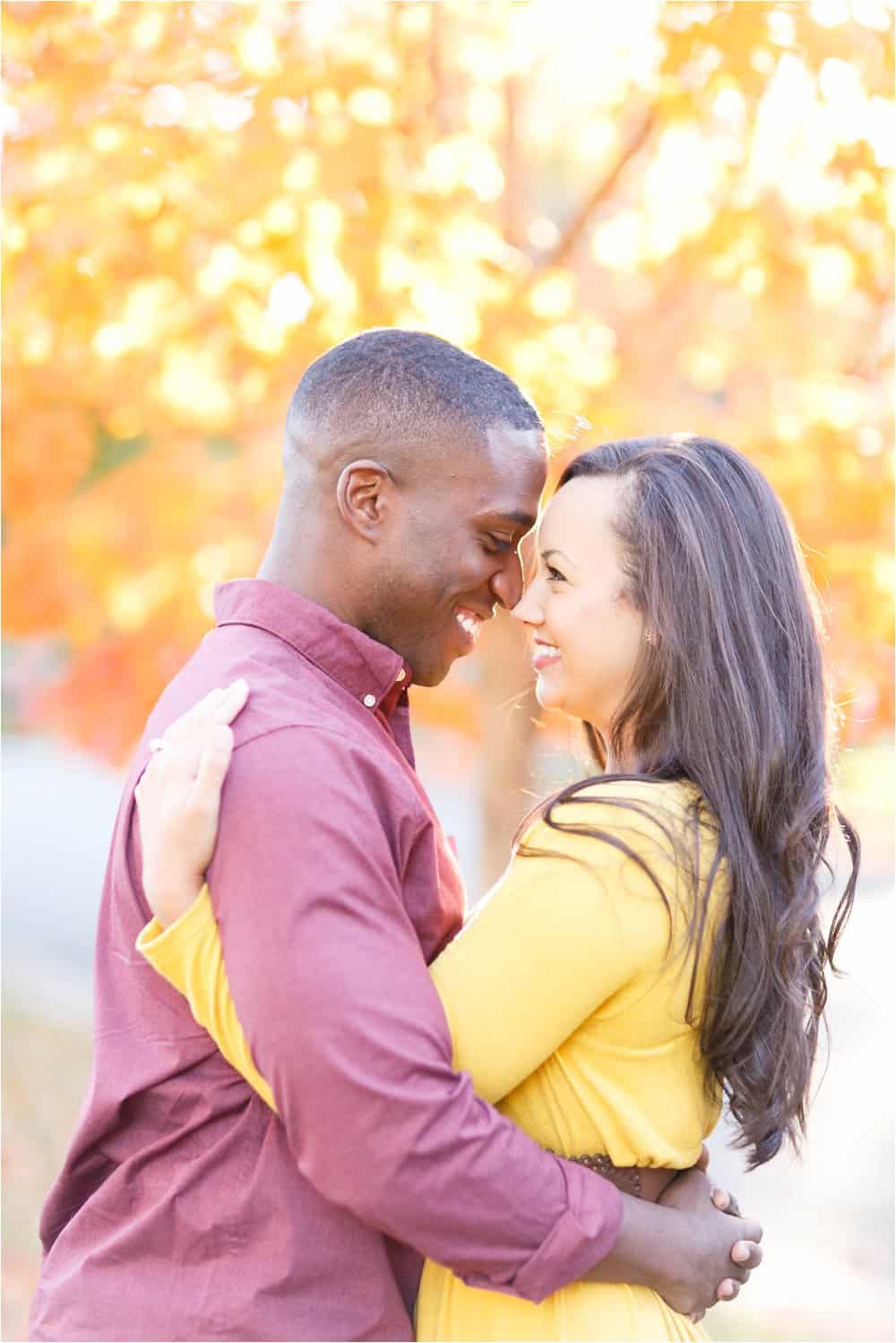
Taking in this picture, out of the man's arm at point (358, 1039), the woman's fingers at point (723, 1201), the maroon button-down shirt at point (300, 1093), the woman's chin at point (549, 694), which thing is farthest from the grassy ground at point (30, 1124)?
→ the man's arm at point (358, 1039)

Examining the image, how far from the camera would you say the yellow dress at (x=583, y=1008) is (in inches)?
77.4

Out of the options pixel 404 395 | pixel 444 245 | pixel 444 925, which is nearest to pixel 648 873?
pixel 444 925

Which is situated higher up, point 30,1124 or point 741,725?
point 741,725

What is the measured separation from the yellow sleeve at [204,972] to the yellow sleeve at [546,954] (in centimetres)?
30

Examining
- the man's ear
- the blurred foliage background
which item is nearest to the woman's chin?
the man's ear

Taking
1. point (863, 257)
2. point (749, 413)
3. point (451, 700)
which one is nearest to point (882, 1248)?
point (451, 700)

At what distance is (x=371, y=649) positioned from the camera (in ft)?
7.45

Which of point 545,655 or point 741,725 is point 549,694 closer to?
point 545,655

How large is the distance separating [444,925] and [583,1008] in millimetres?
275

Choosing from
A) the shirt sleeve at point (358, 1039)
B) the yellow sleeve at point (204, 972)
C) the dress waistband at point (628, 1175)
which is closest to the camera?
the shirt sleeve at point (358, 1039)

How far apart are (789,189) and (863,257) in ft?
0.98

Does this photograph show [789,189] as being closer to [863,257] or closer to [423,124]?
[863,257]

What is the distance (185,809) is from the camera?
185 cm

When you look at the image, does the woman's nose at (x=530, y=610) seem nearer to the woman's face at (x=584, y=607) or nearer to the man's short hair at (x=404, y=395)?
the woman's face at (x=584, y=607)
